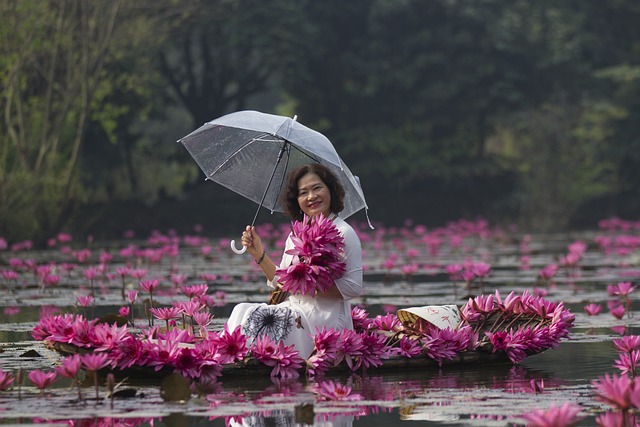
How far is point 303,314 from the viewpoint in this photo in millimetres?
Answer: 7594

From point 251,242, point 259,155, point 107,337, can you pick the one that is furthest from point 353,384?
point 259,155

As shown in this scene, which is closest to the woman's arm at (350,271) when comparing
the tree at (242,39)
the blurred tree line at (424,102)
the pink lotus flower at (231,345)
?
the pink lotus flower at (231,345)

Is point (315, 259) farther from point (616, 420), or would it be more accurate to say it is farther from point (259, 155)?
point (616, 420)

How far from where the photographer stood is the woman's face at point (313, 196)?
7.77 metres

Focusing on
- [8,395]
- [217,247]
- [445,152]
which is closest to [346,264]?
[8,395]

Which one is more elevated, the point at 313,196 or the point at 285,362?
the point at 313,196

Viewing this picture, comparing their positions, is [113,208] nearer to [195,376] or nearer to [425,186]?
[425,186]

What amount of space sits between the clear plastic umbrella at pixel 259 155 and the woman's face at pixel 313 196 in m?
0.34

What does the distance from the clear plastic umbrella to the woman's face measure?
1.11 feet

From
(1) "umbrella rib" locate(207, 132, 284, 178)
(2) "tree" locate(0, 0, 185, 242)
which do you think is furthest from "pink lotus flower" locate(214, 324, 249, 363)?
(2) "tree" locate(0, 0, 185, 242)

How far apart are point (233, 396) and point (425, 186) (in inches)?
1451

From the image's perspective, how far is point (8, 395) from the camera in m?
6.48

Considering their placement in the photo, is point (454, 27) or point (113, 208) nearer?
point (113, 208)

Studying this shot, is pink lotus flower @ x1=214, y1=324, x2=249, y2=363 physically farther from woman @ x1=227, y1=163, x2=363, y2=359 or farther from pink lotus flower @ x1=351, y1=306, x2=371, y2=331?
pink lotus flower @ x1=351, y1=306, x2=371, y2=331
